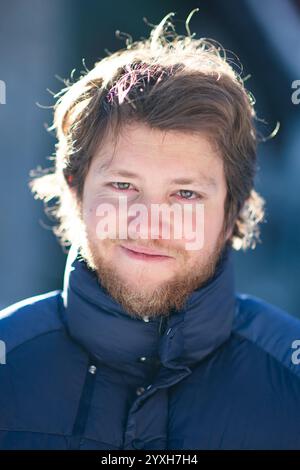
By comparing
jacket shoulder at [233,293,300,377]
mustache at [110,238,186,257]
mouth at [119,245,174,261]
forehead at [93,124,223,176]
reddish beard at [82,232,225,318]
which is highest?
forehead at [93,124,223,176]

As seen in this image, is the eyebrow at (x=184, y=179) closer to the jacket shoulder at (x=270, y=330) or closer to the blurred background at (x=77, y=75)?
the jacket shoulder at (x=270, y=330)

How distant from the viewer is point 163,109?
1719 millimetres

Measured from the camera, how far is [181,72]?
1821 millimetres

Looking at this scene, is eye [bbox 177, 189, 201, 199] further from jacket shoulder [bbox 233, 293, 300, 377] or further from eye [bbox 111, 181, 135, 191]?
jacket shoulder [bbox 233, 293, 300, 377]

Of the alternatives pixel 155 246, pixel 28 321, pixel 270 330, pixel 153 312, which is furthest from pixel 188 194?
pixel 28 321

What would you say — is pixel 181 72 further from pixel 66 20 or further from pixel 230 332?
pixel 66 20

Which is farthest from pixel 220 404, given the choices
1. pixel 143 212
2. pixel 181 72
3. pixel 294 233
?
pixel 294 233

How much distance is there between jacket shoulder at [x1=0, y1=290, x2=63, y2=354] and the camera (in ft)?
5.49

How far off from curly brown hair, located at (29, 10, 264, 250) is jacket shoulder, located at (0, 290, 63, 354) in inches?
10.5

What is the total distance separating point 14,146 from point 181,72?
1723 mm

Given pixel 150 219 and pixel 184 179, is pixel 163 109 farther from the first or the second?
pixel 150 219

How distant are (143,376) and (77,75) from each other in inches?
83.2

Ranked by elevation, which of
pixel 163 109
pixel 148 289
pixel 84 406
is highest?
pixel 163 109

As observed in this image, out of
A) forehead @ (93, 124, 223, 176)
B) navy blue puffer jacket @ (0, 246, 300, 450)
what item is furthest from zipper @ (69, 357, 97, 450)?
forehead @ (93, 124, 223, 176)
